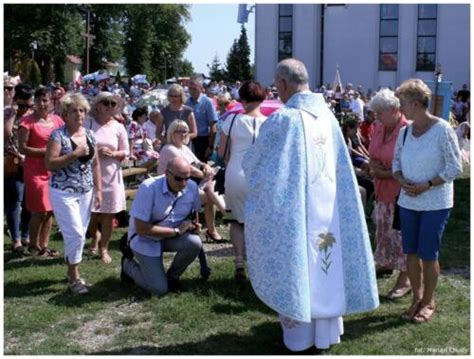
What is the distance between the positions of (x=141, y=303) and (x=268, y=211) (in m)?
1.81

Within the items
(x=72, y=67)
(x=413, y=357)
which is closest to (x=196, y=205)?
→ (x=413, y=357)

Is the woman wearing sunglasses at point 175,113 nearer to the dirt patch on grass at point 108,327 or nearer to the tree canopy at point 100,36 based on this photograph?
the dirt patch on grass at point 108,327

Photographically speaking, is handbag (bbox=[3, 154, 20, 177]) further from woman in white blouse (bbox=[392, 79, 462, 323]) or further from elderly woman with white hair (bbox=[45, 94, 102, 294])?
woman in white blouse (bbox=[392, 79, 462, 323])

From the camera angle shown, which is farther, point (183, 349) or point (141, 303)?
point (141, 303)

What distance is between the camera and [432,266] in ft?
15.2

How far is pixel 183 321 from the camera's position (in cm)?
488

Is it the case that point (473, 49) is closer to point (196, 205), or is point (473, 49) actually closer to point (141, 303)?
point (196, 205)

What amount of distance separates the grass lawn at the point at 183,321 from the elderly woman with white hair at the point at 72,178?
1.19ft

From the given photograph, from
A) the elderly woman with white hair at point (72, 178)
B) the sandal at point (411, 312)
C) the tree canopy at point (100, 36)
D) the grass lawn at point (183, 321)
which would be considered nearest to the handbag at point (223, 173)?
the grass lawn at point (183, 321)

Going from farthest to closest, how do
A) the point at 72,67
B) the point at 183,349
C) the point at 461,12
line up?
the point at 72,67
the point at 461,12
the point at 183,349

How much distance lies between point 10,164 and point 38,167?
357 mm

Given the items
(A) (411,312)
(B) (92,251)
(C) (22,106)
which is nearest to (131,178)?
(B) (92,251)

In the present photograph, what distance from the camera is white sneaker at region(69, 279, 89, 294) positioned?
218 inches

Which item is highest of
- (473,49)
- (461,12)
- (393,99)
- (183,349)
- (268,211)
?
(461,12)
